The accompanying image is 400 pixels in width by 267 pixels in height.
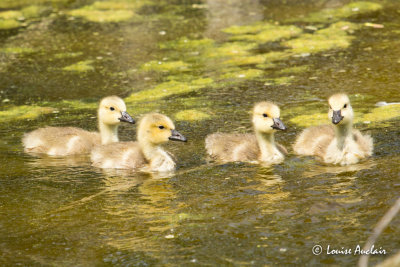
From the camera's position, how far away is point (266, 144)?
7.62 meters

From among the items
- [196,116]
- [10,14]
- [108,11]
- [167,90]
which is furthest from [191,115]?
[10,14]

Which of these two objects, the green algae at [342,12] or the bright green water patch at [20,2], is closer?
the green algae at [342,12]

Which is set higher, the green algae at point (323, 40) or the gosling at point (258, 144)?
the green algae at point (323, 40)

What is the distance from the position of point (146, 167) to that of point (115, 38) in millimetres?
6676

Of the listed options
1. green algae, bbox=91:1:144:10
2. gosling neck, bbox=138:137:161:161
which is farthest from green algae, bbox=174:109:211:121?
green algae, bbox=91:1:144:10

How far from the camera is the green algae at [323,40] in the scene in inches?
471

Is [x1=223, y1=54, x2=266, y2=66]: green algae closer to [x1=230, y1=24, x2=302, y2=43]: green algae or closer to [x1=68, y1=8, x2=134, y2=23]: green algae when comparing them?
[x1=230, y1=24, x2=302, y2=43]: green algae

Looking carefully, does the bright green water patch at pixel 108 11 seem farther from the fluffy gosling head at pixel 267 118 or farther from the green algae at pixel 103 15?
the fluffy gosling head at pixel 267 118

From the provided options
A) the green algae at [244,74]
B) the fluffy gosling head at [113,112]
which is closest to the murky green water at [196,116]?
the green algae at [244,74]

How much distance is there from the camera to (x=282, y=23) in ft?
45.3

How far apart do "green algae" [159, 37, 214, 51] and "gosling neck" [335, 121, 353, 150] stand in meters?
5.50

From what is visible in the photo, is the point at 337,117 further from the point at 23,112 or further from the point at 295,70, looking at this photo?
the point at 23,112

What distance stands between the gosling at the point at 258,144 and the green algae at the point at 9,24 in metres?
8.90

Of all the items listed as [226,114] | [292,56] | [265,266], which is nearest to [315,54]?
[292,56]
